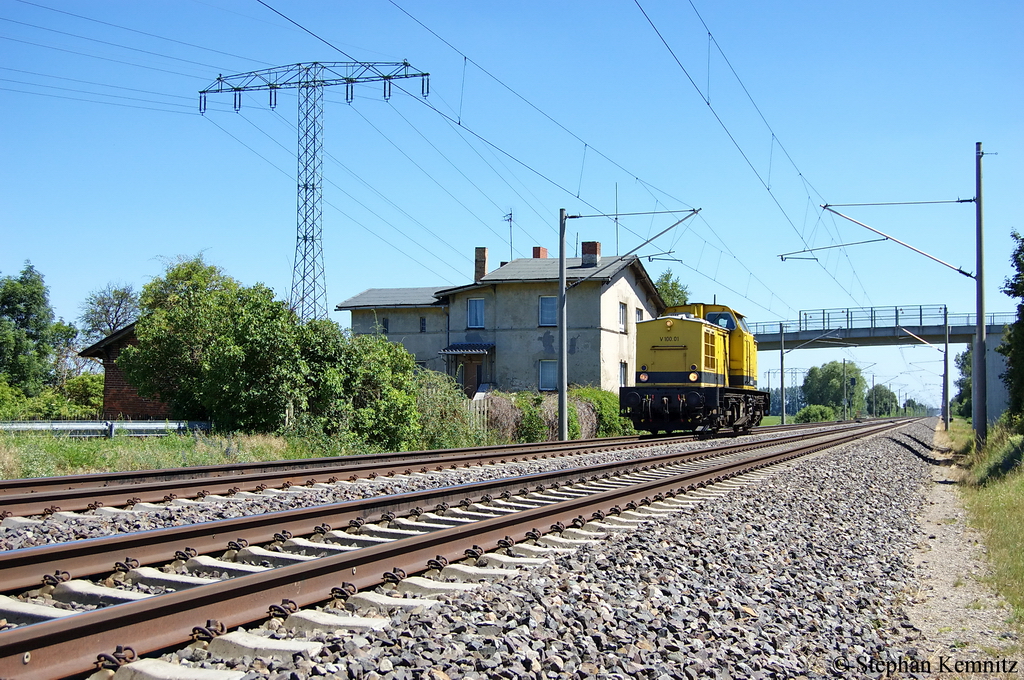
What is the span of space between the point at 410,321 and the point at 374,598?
38377 mm

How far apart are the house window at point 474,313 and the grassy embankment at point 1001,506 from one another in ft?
75.6

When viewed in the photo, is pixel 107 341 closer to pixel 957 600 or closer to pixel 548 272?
pixel 548 272

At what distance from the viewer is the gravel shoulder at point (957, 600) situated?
18.7 ft

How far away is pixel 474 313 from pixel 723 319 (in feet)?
51.9

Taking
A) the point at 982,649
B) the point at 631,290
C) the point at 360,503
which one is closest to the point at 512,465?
the point at 360,503

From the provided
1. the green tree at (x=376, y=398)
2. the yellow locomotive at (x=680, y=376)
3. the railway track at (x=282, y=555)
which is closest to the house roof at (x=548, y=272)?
the yellow locomotive at (x=680, y=376)

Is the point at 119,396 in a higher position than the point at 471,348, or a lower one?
lower

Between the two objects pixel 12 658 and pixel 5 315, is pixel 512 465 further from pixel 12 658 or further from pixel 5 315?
pixel 5 315

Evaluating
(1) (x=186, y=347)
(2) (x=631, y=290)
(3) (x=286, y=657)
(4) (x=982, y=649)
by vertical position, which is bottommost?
(4) (x=982, y=649)

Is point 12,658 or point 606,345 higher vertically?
point 606,345

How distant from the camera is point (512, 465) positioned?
1453 centimetres

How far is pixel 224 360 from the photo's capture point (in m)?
16.9

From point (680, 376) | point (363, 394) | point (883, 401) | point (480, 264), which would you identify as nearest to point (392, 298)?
point (480, 264)

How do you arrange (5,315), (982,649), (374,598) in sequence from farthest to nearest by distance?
(5,315), (982,649), (374,598)
